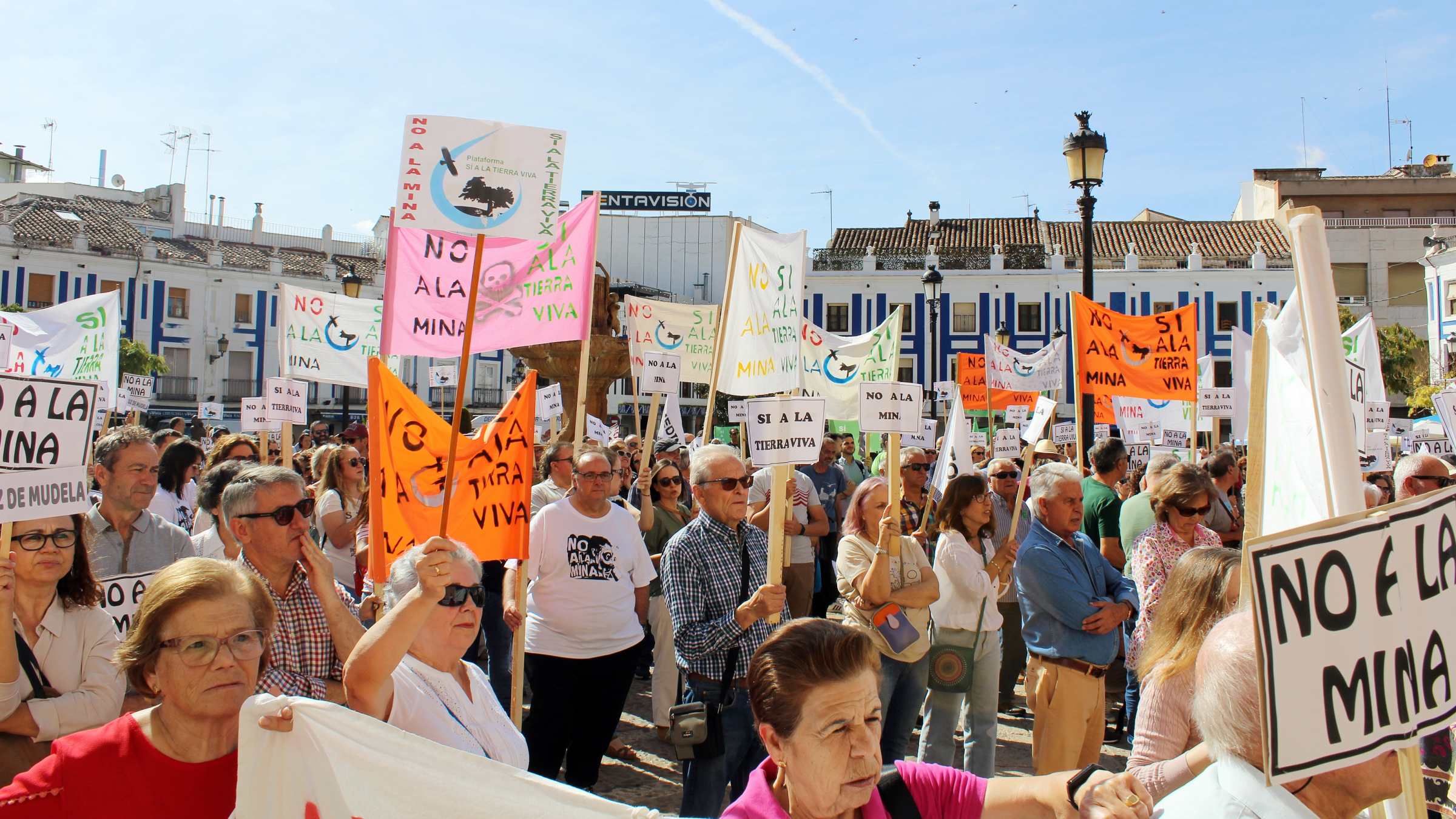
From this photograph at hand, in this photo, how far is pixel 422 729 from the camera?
9.30 feet

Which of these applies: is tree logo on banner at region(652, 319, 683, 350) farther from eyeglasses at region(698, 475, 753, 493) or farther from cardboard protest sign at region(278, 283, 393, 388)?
eyeglasses at region(698, 475, 753, 493)

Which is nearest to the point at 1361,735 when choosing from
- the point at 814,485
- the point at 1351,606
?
the point at 1351,606

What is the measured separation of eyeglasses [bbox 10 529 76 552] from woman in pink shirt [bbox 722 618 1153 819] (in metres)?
2.30

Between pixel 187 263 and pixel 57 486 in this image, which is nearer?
pixel 57 486

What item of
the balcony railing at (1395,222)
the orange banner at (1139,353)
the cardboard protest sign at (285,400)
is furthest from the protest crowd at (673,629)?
the balcony railing at (1395,222)

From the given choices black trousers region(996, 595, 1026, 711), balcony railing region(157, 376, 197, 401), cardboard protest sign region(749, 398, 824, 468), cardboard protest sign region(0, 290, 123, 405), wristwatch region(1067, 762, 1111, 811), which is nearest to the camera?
wristwatch region(1067, 762, 1111, 811)

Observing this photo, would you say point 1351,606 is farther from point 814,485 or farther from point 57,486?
point 814,485

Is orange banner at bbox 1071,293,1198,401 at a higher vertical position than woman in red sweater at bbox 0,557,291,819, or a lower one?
higher

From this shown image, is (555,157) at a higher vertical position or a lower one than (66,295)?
lower

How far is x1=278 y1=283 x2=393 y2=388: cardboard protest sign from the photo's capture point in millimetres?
10273

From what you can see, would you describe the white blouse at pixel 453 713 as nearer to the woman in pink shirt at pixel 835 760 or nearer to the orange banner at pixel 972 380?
the woman in pink shirt at pixel 835 760

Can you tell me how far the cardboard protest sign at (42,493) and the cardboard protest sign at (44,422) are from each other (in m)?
0.04

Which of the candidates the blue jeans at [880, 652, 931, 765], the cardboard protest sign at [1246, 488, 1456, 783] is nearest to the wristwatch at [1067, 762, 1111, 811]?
the cardboard protest sign at [1246, 488, 1456, 783]

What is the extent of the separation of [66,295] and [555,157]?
4741 cm
